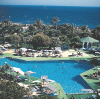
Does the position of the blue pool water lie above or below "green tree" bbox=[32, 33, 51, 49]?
below

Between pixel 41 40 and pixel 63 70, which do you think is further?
pixel 41 40

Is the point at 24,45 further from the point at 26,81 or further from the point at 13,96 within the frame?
the point at 13,96

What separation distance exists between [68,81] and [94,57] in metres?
8.57

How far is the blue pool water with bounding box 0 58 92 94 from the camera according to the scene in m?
18.2

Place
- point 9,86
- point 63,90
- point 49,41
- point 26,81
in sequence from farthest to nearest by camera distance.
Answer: point 49,41
point 26,81
point 63,90
point 9,86

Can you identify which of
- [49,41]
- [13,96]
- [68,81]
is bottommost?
[68,81]

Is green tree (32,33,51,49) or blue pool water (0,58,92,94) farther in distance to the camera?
green tree (32,33,51,49)

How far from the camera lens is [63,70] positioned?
22359mm

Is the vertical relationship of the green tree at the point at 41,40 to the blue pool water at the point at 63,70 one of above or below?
above

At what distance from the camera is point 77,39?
30672mm

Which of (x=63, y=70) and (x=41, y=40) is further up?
(x=41, y=40)

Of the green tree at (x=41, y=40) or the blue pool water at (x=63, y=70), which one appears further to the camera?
the green tree at (x=41, y=40)

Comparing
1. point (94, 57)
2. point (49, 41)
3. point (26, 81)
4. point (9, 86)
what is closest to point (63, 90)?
point (26, 81)

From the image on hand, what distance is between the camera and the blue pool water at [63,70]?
18.2 m
